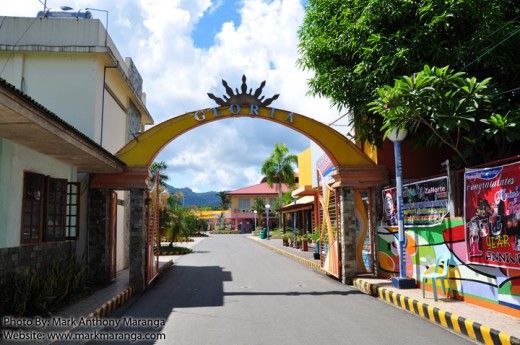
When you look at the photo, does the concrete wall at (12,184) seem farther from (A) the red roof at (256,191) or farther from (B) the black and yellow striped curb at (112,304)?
(A) the red roof at (256,191)

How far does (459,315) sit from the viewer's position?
6852mm

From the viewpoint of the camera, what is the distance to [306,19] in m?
12.4

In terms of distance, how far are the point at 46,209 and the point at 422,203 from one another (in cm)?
858

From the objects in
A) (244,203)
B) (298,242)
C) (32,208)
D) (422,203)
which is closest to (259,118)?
(422,203)

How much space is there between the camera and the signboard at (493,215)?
6699 mm

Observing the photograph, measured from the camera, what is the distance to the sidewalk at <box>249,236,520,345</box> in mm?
5871

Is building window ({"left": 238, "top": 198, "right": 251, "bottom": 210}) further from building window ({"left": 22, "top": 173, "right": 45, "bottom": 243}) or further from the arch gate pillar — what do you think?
building window ({"left": 22, "top": 173, "right": 45, "bottom": 243})

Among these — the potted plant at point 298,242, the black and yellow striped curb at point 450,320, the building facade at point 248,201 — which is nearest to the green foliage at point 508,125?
the black and yellow striped curb at point 450,320

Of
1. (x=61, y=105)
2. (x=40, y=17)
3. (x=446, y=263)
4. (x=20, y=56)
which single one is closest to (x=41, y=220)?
(x=61, y=105)

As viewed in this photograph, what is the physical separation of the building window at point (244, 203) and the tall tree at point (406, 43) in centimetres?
5916

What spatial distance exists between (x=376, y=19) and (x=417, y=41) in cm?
117

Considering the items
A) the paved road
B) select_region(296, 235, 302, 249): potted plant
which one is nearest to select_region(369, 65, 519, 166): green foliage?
the paved road

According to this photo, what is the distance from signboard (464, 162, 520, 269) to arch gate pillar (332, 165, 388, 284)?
4204mm

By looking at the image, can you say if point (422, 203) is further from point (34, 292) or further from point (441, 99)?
point (34, 292)
